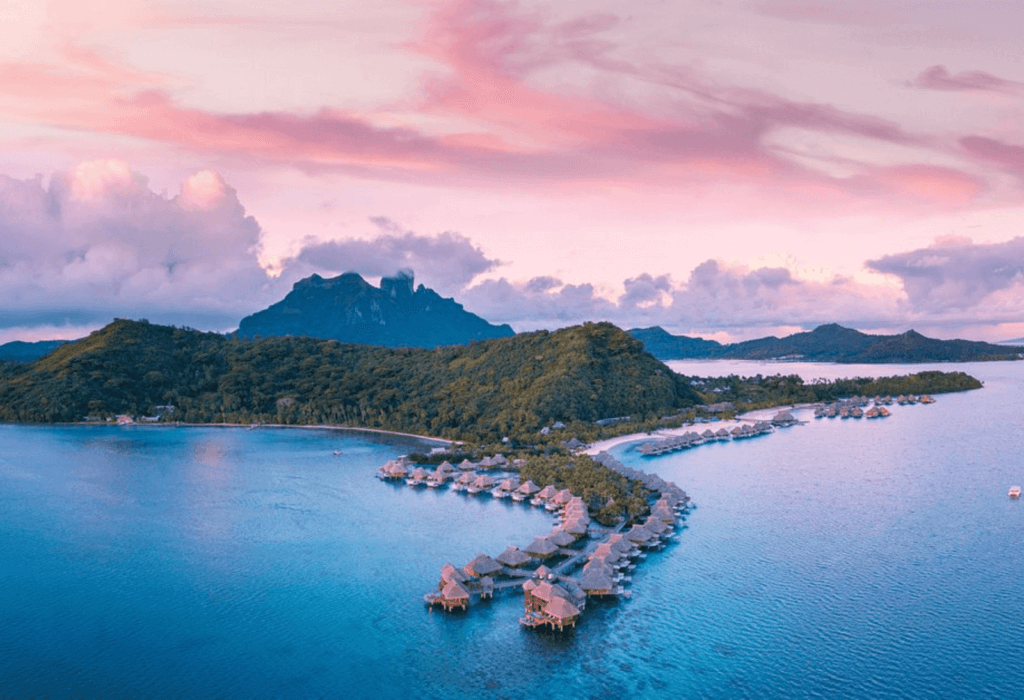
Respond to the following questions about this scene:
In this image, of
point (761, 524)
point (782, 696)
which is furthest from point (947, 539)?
point (782, 696)

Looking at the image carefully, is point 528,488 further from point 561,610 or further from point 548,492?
point 561,610

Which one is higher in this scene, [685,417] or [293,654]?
[685,417]

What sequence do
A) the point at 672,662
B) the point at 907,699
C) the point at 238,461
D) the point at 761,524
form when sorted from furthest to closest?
the point at 238,461 → the point at 761,524 → the point at 672,662 → the point at 907,699

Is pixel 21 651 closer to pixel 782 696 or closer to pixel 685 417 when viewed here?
pixel 782 696

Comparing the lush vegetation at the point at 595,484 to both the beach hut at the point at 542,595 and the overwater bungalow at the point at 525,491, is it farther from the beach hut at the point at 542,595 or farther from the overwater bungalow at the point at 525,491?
the beach hut at the point at 542,595

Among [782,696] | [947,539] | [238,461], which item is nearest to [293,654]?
[782,696]

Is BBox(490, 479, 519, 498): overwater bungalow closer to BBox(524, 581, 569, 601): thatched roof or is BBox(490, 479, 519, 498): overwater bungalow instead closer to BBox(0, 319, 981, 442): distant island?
BBox(0, 319, 981, 442): distant island

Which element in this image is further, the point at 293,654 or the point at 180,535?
the point at 180,535

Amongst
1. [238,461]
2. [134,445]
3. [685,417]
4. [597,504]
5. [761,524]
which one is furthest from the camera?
[685,417]
